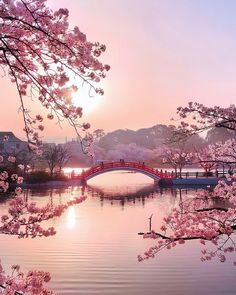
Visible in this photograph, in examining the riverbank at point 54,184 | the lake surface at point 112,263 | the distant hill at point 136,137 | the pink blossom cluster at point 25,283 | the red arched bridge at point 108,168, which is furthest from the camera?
the distant hill at point 136,137

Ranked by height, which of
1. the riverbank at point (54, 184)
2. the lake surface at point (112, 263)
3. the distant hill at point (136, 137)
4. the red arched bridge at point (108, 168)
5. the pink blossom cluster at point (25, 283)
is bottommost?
the lake surface at point (112, 263)

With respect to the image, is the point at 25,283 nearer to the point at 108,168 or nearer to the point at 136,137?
the point at 108,168

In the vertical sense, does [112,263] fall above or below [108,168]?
below

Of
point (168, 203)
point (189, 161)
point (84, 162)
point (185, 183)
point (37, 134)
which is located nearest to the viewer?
point (37, 134)

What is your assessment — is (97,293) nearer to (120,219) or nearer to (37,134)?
(37,134)

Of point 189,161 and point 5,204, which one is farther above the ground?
point 189,161

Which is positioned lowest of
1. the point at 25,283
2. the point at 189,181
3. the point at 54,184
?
the point at 54,184

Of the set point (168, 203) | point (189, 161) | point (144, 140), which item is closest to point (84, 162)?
point (144, 140)

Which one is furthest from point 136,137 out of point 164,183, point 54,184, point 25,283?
point 25,283

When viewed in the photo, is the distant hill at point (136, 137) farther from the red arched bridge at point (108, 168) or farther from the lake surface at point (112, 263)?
the lake surface at point (112, 263)

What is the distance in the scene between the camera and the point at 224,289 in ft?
43.2

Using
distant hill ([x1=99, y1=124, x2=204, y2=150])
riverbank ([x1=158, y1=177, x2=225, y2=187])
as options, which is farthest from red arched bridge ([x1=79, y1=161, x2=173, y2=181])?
distant hill ([x1=99, y1=124, x2=204, y2=150])

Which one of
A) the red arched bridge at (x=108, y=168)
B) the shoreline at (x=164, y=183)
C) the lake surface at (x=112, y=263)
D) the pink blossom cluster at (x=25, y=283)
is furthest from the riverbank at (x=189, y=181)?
the pink blossom cluster at (x=25, y=283)

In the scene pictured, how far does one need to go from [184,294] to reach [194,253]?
534cm
